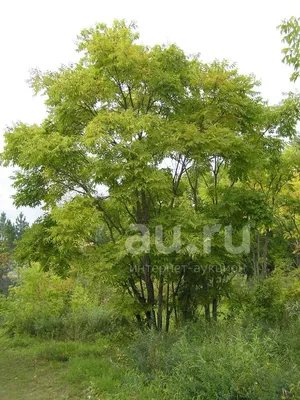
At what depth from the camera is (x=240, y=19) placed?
4891mm

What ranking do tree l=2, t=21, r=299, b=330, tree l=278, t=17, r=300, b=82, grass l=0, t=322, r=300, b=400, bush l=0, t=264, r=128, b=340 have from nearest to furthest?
tree l=278, t=17, r=300, b=82
grass l=0, t=322, r=300, b=400
tree l=2, t=21, r=299, b=330
bush l=0, t=264, r=128, b=340

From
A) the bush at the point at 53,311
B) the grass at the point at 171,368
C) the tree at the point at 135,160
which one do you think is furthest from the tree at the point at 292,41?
the bush at the point at 53,311

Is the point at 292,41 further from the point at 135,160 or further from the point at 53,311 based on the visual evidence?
the point at 53,311

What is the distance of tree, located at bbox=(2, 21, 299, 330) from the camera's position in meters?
5.84

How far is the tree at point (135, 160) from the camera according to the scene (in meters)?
5.84

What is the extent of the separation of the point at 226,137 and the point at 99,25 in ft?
10.4

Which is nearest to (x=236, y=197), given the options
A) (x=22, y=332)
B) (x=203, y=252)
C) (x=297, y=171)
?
(x=203, y=252)

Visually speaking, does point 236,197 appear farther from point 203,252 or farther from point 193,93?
point 193,93

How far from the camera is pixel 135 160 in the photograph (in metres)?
5.80

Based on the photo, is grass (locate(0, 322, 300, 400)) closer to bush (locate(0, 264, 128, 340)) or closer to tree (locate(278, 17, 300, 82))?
bush (locate(0, 264, 128, 340))

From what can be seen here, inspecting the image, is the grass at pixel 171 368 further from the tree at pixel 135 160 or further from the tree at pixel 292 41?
the tree at pixel 292 41

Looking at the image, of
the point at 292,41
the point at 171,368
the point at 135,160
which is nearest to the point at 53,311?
the point at 171,368

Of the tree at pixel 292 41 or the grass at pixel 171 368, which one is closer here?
the tree at pixel 292 41

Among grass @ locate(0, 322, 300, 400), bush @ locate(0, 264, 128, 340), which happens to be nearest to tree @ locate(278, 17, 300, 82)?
grass @ locate(0, 322, 300, 400)
